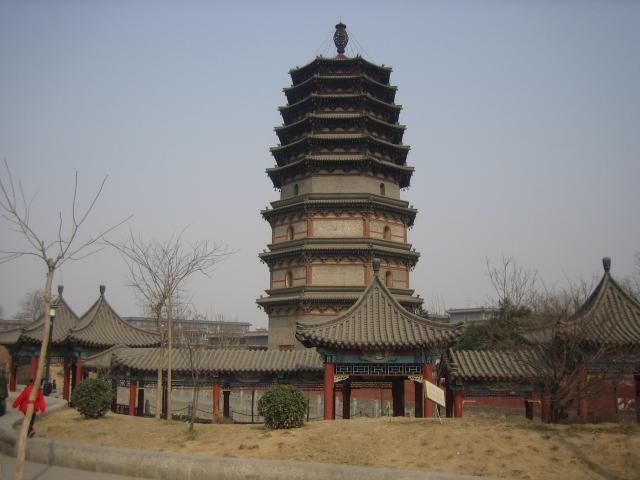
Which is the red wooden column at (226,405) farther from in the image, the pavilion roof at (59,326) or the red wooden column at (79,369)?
the pavilion roof at (59,326)

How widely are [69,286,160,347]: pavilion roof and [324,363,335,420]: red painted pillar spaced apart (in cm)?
1228

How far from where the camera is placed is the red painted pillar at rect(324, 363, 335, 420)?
1614cm

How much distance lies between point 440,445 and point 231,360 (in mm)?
10891

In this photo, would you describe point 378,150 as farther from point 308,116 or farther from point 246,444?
point 246,444

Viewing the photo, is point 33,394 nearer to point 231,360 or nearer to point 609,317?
point 231,360

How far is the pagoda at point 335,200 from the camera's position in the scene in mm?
25766

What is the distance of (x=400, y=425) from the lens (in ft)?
43.0

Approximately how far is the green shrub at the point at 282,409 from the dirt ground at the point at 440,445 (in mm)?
311

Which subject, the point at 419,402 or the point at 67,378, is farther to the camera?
the point at 67,378

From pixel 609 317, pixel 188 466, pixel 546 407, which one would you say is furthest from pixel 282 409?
pixel 609 317

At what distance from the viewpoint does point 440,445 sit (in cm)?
1130

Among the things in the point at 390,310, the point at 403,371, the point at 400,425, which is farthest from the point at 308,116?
the point at 400,425

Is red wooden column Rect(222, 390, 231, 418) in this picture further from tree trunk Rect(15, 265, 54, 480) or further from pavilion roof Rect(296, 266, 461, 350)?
tree trunk Rect(15, 265, 54, 480)

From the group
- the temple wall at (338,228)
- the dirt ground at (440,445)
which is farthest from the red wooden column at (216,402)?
the temple wall at (338,228)
